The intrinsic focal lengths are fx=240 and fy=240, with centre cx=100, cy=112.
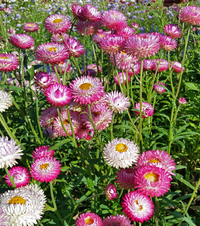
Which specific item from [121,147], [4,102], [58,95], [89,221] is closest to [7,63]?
[4,102]

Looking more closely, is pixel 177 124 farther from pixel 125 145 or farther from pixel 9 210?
pixel 9 210

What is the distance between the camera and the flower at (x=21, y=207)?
1.10 metres

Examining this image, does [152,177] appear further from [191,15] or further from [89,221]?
[191,15]

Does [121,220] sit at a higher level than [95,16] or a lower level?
lower

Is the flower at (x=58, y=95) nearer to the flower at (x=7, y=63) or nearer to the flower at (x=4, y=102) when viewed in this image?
the flower at (x=4, y=102)

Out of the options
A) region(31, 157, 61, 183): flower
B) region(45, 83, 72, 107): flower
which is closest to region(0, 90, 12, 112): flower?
region(45, 83, 72, 107): flower

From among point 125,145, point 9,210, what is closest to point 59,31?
point 125,145

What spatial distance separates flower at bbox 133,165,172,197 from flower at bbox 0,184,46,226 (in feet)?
1.63

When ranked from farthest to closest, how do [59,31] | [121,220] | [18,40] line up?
[18,40], [59,31], [121,220]

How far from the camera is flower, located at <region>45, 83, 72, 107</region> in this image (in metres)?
1.39

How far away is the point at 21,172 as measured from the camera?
146 centimetres

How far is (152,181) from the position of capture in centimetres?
114

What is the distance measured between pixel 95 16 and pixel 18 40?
71 cm

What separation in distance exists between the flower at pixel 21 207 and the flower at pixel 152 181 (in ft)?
1.63
